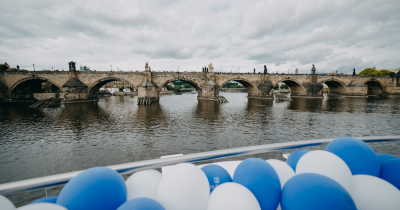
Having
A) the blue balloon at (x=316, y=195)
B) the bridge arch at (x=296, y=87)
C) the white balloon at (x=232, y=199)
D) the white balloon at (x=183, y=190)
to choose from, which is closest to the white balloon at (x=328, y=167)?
the blue balloon at (x=316, y=195)

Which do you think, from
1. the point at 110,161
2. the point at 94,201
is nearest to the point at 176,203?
the point at 94,201

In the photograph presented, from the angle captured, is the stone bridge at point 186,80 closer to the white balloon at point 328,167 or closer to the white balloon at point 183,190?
the white balloon at point 183,190

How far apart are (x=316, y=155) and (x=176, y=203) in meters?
1.46

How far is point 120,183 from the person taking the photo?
1375 mm

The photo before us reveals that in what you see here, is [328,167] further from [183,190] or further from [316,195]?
[183,190]

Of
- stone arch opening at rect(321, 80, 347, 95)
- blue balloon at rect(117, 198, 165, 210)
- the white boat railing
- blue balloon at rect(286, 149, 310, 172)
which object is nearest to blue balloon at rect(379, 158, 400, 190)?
the white boat railing

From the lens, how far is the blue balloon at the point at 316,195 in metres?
1.07

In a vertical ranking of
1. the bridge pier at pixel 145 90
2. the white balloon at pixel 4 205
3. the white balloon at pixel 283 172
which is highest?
the bridge pier at pixel 145 90

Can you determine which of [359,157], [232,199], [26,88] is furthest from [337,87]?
[26,88]

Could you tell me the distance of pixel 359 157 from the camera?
5.75 feet

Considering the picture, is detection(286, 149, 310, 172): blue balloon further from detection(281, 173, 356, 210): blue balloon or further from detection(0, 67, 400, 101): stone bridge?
detection(0, 67, 400, 101): stone bridge

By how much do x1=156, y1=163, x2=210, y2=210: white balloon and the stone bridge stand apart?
25.5 metres

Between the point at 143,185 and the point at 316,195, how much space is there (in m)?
1.50

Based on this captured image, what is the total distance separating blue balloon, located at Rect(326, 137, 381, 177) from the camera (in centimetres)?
171
